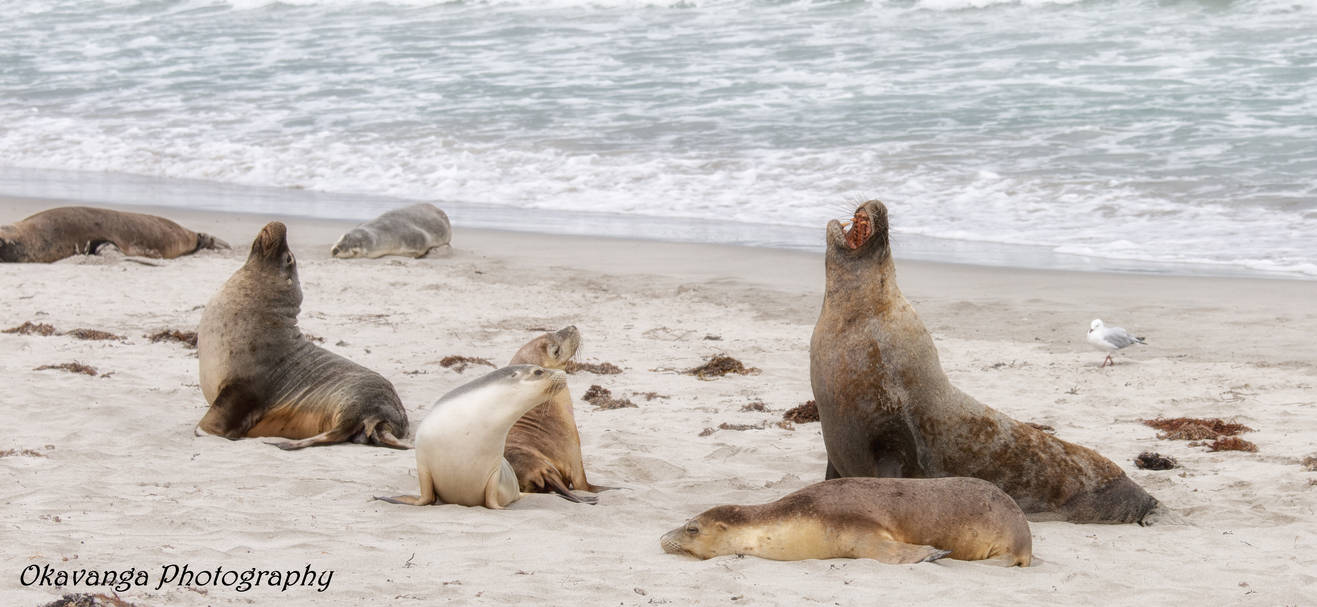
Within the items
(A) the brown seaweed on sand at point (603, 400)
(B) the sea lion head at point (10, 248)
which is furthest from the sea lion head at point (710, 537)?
(B) the sea lion head at point (10, 248)

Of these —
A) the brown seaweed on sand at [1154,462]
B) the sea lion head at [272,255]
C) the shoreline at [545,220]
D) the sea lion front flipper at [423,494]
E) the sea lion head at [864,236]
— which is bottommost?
the shoreline at [545,220]

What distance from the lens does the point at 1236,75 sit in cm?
1759

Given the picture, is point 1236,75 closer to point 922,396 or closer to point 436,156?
point 436,156

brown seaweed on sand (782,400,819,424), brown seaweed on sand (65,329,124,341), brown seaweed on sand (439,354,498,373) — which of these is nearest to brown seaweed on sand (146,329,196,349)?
brown seaweed on sand (65,329,124,341)

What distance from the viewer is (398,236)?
11.1m

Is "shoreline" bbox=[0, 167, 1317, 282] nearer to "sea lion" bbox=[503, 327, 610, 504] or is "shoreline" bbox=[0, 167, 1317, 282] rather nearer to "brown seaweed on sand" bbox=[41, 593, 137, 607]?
"sea lion" bbox=[503, 327, 610, 504]

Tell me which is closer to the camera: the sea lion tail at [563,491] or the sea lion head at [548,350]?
the sea lion tail at [563,491]

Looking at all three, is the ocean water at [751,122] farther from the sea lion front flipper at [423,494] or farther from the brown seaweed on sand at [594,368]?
the sea lion front flipper at [423,494]

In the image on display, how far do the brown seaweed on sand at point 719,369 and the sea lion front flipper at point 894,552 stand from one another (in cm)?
340

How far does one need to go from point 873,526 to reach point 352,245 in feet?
24.8

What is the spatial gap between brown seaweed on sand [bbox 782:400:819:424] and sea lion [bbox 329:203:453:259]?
5257mm

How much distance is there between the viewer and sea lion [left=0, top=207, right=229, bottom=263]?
33.7ft

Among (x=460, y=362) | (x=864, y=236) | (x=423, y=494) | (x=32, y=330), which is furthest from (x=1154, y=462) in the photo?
(x=32, y=330)

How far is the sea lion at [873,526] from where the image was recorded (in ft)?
13.3
